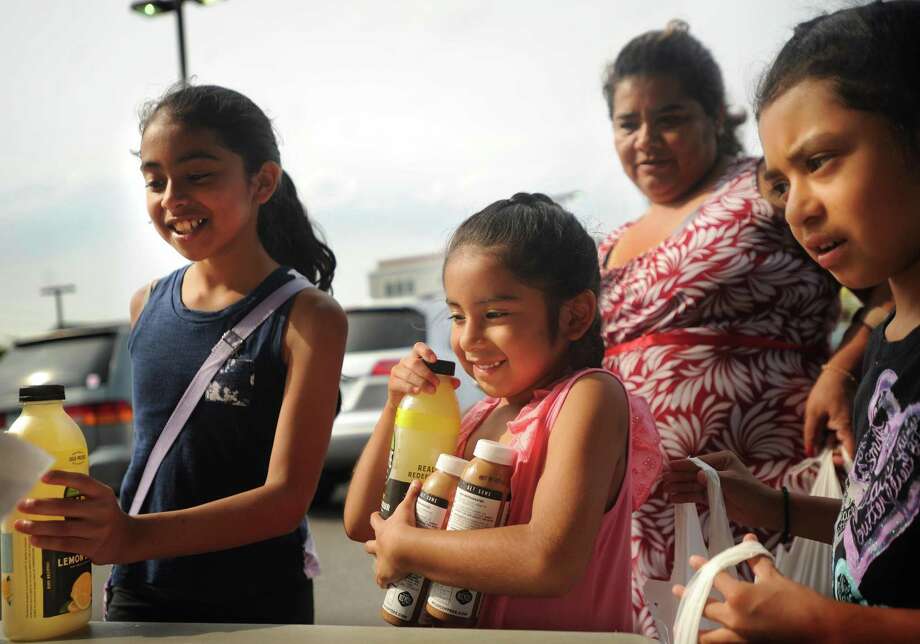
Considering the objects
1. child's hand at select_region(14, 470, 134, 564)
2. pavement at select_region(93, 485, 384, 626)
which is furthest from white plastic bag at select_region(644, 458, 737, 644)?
pavement at select_region(93, 485, 384, 626)

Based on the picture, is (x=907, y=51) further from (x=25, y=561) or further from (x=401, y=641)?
(x=25, y=561)

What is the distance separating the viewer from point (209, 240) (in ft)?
5.98

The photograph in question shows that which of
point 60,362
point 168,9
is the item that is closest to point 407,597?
point 60,362

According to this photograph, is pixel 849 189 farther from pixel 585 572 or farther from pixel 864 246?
pixel 585 572

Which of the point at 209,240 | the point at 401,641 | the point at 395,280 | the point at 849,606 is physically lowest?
the point at 395,280

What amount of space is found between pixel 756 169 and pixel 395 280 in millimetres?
26811

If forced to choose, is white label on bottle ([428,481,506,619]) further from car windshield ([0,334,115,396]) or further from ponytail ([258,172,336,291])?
car windshield ([0,334,115,396])

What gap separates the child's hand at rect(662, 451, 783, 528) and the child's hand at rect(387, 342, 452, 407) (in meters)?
0.42

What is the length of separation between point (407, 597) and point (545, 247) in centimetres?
61

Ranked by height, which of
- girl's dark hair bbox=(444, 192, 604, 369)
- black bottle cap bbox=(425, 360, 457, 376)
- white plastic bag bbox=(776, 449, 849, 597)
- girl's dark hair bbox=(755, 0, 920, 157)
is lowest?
white plastic bag bbox=(776, 449, 849, 597)

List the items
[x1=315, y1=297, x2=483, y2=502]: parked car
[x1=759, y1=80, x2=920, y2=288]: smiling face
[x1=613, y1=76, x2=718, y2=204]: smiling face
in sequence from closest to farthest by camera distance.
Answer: [x1=759, y1=80, x2=920, y2=288]: smiling face → [x1=613, y1=76, x2=718, y2=204]: smiling face → [x1=315, y1=297, x2=483, y2=502]: parked car

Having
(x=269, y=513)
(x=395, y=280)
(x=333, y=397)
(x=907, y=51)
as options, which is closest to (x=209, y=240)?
(x=333, y=397)

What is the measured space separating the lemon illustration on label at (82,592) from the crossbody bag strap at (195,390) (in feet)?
1.39

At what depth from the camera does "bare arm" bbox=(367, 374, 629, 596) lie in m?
1.25
